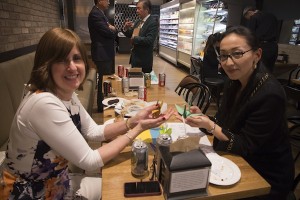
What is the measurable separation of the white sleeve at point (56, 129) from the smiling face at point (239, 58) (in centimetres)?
95

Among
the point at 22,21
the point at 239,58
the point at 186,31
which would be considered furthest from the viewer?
the point at 186,31

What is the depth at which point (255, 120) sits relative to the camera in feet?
3.90

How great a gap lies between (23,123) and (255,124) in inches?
44.6

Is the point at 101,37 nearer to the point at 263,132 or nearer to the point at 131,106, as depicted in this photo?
the point at 131,106

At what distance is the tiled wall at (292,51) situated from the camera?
5031mm

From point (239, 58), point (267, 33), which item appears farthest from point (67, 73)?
point (267, 33)

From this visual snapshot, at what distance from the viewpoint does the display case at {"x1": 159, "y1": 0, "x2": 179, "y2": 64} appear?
29.0ft

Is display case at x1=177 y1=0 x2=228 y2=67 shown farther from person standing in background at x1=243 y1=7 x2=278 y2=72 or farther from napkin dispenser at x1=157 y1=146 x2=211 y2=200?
napkin dispenser at x1=157 y1=146 x2=211 y2=200

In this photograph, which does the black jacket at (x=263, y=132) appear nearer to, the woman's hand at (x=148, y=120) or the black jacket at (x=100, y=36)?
the woman's hand at (x=148, y=120)

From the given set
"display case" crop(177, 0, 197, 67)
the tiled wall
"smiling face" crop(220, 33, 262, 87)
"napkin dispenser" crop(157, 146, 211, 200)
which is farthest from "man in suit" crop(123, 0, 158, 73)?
"display case" crop(177, 0, 197, 67)

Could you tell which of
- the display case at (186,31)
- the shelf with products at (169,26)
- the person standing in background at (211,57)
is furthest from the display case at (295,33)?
the shelf with products at (169,26)

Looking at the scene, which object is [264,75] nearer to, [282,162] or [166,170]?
[282,162]

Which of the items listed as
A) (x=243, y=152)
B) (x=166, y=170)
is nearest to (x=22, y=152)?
(x=166, y=170)

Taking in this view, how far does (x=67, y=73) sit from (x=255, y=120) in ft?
3.26
